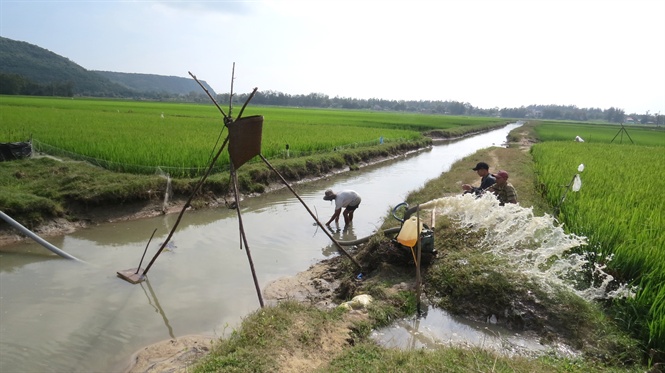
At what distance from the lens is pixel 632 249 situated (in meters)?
4.50

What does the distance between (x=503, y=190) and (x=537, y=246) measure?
3.67 feet

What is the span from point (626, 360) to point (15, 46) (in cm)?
14515

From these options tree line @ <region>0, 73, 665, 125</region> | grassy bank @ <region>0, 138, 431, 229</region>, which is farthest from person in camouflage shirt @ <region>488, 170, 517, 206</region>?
tree line @ <region>0, 73, 665, 125</region>

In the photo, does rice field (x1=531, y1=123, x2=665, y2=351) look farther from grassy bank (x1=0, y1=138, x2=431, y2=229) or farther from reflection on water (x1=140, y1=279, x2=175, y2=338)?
grassy bank (x1=0, y1=138, x2=431, y2=229)

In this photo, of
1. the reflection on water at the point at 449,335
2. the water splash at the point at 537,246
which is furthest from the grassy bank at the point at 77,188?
the water splash at the point at 537,246

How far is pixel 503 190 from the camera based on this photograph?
6.11m

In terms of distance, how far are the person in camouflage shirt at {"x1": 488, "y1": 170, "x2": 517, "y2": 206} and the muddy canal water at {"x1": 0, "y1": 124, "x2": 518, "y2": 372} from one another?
2740 millimetres

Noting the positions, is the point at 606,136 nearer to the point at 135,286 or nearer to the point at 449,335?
the point at 449,335

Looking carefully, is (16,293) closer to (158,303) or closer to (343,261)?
(158,303)

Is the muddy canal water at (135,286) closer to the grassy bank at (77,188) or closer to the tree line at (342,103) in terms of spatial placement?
the grassy bank at (77,188)

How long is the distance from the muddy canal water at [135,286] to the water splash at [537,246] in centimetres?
260

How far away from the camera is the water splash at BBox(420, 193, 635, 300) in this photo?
434cm

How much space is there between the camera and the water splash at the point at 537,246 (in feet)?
14.2

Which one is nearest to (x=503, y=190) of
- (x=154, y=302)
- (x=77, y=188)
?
(x=154, y=302)
